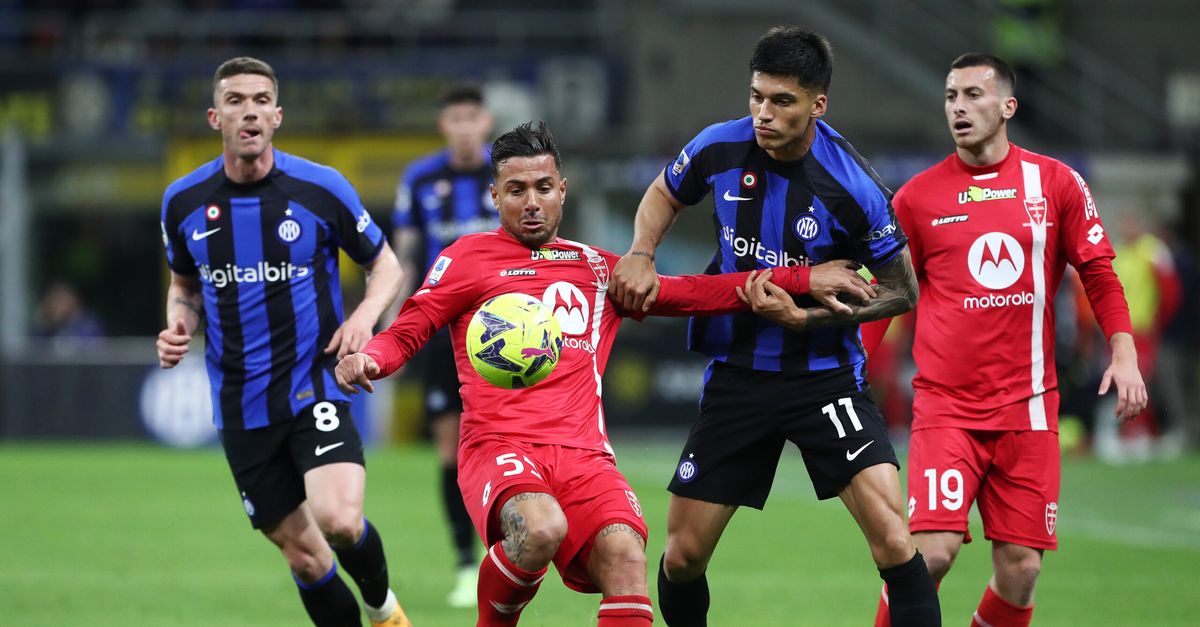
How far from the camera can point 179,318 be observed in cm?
671

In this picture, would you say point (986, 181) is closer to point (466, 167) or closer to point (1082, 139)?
point (466, 167)

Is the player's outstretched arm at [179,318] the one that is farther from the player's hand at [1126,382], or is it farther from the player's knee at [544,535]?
the player's hand at [1126,382]

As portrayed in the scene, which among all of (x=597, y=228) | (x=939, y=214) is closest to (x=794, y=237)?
(x=939, y=214)

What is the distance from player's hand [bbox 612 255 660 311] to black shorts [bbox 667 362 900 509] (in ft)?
1.67

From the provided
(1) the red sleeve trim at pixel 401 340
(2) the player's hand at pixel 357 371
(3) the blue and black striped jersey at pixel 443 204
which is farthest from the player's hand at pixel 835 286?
(3) the blue and black striped jersey at pixel 443 204

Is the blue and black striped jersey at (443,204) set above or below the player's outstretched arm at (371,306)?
above

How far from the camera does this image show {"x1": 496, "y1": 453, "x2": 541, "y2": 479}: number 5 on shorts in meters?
5.64

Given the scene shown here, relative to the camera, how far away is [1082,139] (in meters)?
23.1

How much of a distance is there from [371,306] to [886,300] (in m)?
2.01

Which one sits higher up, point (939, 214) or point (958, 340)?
point (939, 214)

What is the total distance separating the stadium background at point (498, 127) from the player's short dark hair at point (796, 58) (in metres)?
8.06

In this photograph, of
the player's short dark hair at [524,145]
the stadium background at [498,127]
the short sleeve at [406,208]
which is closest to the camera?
the player's short dark hair at [524,145]

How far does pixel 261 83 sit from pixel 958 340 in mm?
2890

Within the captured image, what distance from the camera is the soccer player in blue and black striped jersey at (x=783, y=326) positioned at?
A: 583 cm
